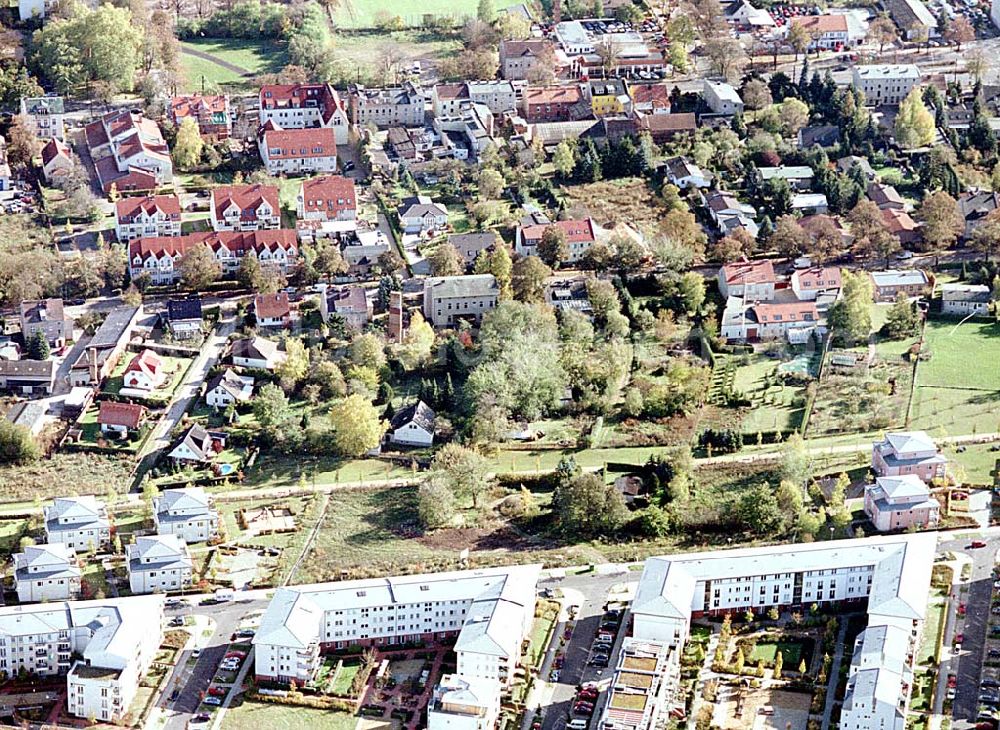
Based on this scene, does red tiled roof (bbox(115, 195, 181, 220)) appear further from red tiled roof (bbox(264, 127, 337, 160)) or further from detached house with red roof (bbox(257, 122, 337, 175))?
red tiled roof (bbox(264, 127, 337, 160))

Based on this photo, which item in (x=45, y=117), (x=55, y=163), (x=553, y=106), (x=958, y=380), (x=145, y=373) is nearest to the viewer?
(x=958, y=380)

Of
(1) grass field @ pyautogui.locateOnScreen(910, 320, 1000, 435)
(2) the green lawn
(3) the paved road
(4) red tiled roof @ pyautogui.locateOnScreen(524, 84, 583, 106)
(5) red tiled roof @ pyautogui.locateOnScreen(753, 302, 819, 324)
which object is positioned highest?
(4) red tiled roof @ pyautogui.locateOnScreen(524, 84, 583, 106)

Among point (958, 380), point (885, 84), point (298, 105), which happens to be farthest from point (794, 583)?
point (298, 105)

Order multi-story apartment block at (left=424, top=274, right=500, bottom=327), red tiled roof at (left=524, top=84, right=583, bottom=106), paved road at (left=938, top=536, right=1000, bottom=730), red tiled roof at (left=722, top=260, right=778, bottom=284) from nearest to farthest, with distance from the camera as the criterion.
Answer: paved road at (left=938, top=536, right=1000, bottom=730) → multi-story apartment block at (left=424, top=274, right=500, bottom=327) → red tiled roof at (left=722, top=260, right=778, bottom=284) → red tiled roof at (left=524, top=84, right=583, bottom=106)

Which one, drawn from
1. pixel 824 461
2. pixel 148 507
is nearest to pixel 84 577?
pixel 148 507

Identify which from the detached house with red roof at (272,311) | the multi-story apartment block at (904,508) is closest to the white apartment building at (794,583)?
the multi-story apartment block at (904,508)

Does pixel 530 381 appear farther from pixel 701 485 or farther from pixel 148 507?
pixel 148 507

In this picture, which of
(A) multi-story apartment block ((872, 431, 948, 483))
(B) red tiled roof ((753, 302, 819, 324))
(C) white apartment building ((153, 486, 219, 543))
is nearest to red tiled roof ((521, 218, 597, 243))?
(B) red tiled roof ((753, 302, 819, 324))

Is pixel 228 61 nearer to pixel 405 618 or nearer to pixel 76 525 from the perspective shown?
pixel 76 525
